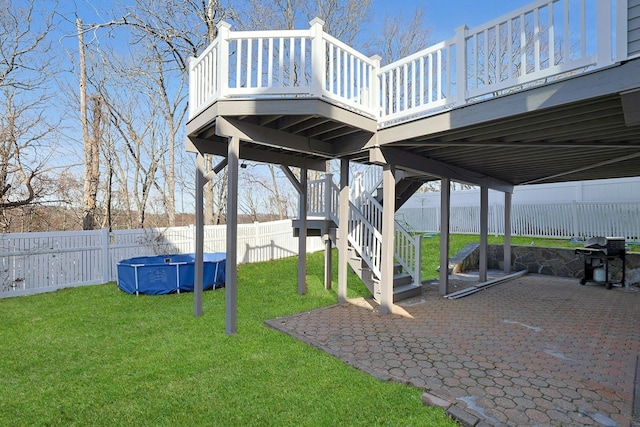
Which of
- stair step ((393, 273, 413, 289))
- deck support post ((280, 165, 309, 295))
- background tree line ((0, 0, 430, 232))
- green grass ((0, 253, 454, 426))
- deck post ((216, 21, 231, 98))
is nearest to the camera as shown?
green grass ((0, 253, 454, 426))

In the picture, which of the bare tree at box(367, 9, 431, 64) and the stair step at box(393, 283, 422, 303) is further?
the bare tree at box(367, 9, 431, 64)

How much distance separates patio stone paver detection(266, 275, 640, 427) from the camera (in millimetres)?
2568

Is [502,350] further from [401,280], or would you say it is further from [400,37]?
[400,37]

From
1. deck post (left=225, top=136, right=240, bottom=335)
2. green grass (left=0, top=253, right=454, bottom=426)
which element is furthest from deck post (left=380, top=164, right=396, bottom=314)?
deck post (left=225, top=136, right=240, bottom=335)

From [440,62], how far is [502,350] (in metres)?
3.42

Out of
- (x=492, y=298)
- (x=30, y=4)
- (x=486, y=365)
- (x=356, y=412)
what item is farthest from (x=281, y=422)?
(x=30, y=4)

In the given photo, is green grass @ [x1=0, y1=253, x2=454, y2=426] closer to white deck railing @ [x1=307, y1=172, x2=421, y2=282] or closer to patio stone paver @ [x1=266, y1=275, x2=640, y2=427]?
patio stone paver @ [x1=266, y1=275, x2=640, y2=427]

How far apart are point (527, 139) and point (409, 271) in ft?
9.72

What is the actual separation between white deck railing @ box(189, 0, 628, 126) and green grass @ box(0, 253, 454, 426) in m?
2.90

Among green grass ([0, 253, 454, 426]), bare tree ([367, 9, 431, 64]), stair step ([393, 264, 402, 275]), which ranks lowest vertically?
green grass ([0, 253, 454, 426])

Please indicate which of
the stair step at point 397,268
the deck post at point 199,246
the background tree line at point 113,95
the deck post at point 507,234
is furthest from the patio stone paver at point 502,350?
the background tree line at point 113,95

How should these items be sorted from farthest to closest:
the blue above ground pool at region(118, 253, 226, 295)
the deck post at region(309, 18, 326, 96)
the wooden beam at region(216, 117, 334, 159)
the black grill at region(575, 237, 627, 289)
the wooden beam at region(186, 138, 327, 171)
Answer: the black grill at region(575, 237, 627, 289), the blue above ground pool at region(118, 253, 226, 295), the wooden beam at region(186, 138, 327, 171), the wooden beam at region(216, 117, 334, 159), the deck post at region(309, 18, 326, 96)

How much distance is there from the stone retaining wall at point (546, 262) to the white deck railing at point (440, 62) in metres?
5.73

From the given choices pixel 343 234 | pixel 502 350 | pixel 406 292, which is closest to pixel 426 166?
pixel 343 234
